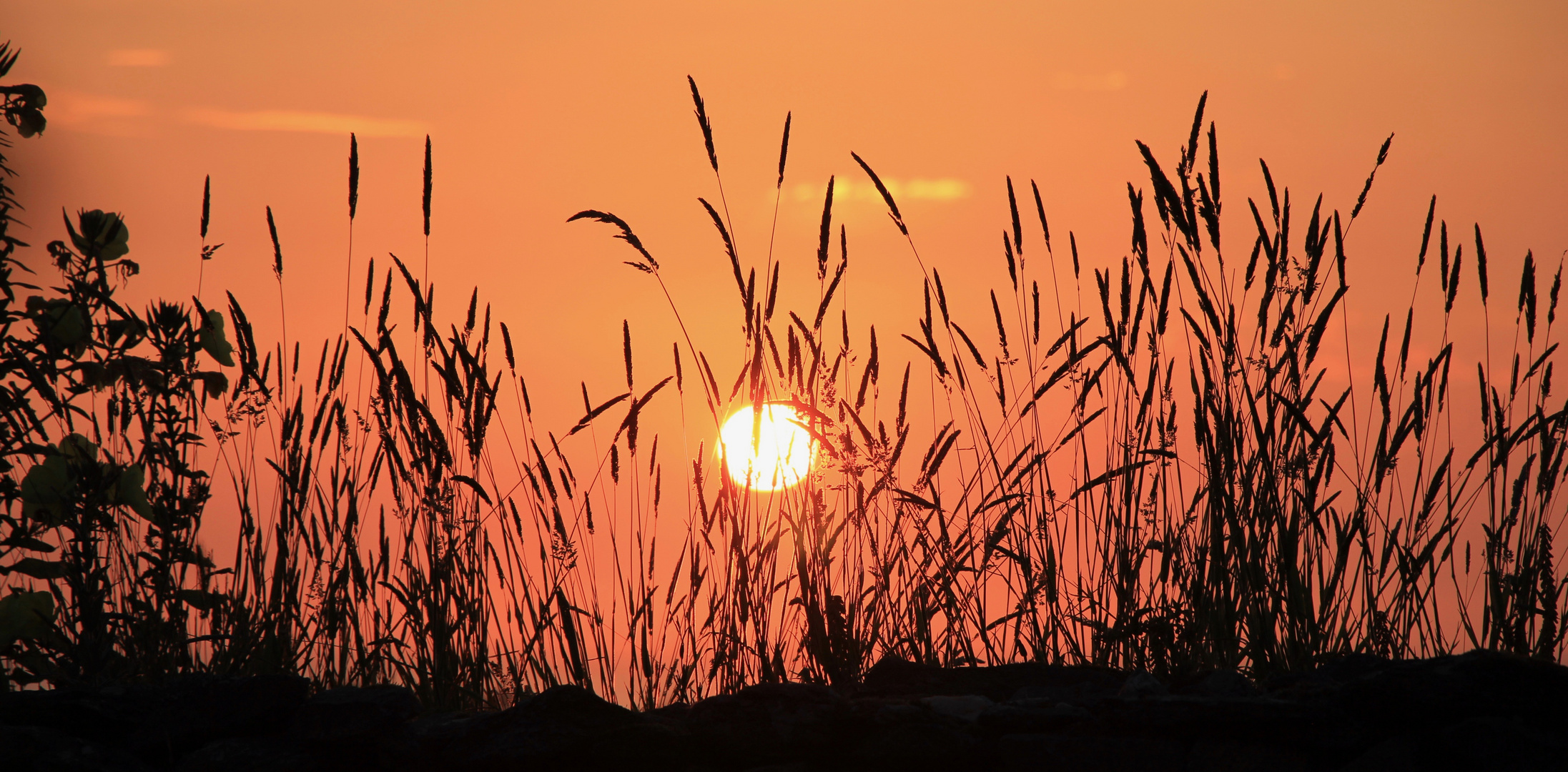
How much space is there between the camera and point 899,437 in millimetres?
2117

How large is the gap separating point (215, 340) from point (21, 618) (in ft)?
2.35

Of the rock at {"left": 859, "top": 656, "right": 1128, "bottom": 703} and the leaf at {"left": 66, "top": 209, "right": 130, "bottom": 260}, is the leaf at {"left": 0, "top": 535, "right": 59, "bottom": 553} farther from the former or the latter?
the rock at {"left": 859, "top": 656, "right": 1128, "bottom": 703}

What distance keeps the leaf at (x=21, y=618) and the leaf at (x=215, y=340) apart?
2.04ft

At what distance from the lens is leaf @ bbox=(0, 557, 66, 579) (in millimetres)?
1950

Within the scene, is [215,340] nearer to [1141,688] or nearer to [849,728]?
[849,728]

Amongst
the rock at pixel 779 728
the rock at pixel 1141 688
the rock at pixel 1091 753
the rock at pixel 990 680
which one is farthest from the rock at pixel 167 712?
the rock at pixel 1141 688

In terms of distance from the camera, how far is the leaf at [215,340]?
89.4 inches

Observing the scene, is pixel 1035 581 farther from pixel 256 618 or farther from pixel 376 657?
pixel 256 618

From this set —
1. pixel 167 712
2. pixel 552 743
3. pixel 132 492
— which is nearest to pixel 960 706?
pixel 552 743

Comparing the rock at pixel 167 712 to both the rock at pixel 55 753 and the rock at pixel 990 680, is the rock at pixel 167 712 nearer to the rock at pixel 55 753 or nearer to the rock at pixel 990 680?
the rock at pixel 55 753


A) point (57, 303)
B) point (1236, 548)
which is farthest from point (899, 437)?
point (57, 303)

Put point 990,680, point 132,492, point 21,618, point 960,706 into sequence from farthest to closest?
point 132,492 < point 21,618 < point 990,680 < point 960,706

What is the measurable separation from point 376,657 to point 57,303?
3.17 feet

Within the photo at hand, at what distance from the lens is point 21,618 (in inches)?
70.7
